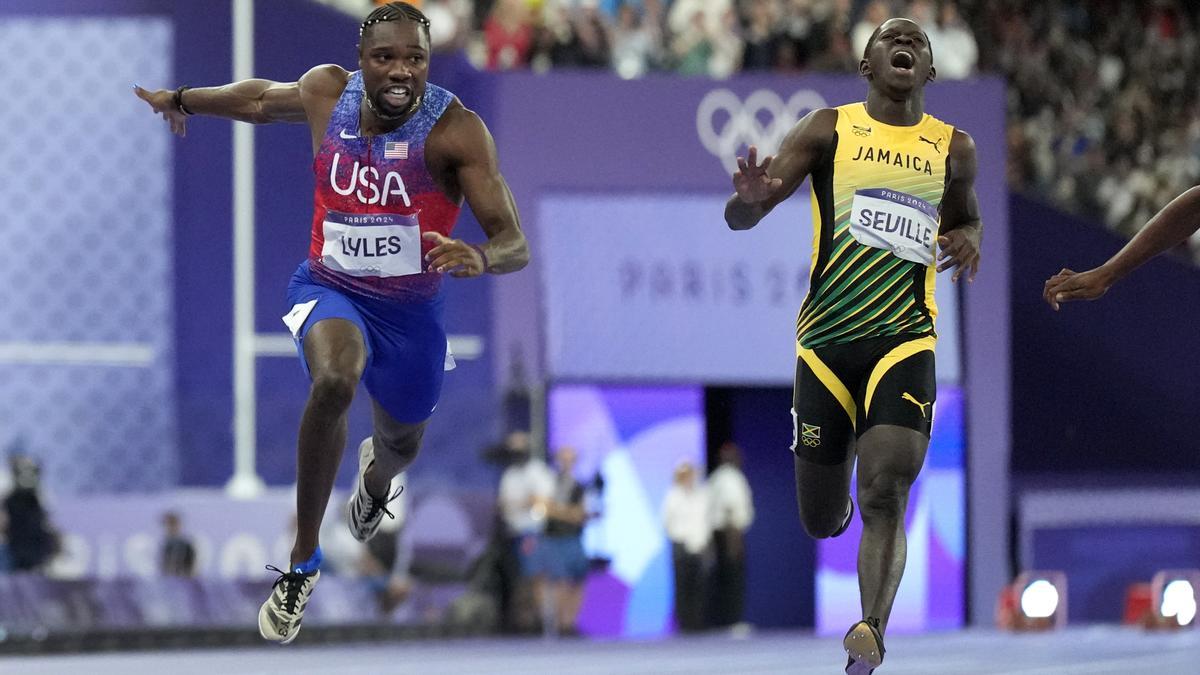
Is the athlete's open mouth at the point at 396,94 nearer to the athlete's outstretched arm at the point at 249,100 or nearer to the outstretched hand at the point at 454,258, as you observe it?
the athlete's outstretched arm at the point at 249,100

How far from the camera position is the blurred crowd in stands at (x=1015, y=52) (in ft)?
65.6

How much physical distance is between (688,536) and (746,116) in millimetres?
4344

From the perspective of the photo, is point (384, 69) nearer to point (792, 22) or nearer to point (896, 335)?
point (896, 335)

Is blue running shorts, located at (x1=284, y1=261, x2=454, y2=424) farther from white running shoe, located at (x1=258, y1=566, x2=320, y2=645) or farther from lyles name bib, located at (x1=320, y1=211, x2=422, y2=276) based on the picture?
white running shoe, located at (x1=258, y1=566, x2=320, y2=645)

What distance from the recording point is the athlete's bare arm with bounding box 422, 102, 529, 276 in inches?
285

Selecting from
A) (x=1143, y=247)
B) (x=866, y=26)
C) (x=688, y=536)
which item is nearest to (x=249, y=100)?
(x=1143, y=247)

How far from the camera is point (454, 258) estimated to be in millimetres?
6699

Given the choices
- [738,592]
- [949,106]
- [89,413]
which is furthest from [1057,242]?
[89,413]

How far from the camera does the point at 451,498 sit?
16781mm

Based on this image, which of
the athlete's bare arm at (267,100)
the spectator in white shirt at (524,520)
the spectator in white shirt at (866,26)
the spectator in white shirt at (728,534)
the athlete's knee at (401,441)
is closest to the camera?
the athlete's bare arm at (267,100)

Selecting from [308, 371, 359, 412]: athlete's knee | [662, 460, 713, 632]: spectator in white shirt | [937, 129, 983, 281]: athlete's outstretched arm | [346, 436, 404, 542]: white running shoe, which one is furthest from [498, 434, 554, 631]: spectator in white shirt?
[308, 371, 359, 412]: athlete's knee

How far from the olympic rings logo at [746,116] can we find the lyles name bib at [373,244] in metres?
12.6

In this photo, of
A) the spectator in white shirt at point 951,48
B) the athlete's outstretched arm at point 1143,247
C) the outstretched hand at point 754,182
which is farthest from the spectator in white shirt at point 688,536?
the outstretched hand at point 754,182

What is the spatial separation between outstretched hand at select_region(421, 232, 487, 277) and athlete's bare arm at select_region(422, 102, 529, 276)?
18 cm
